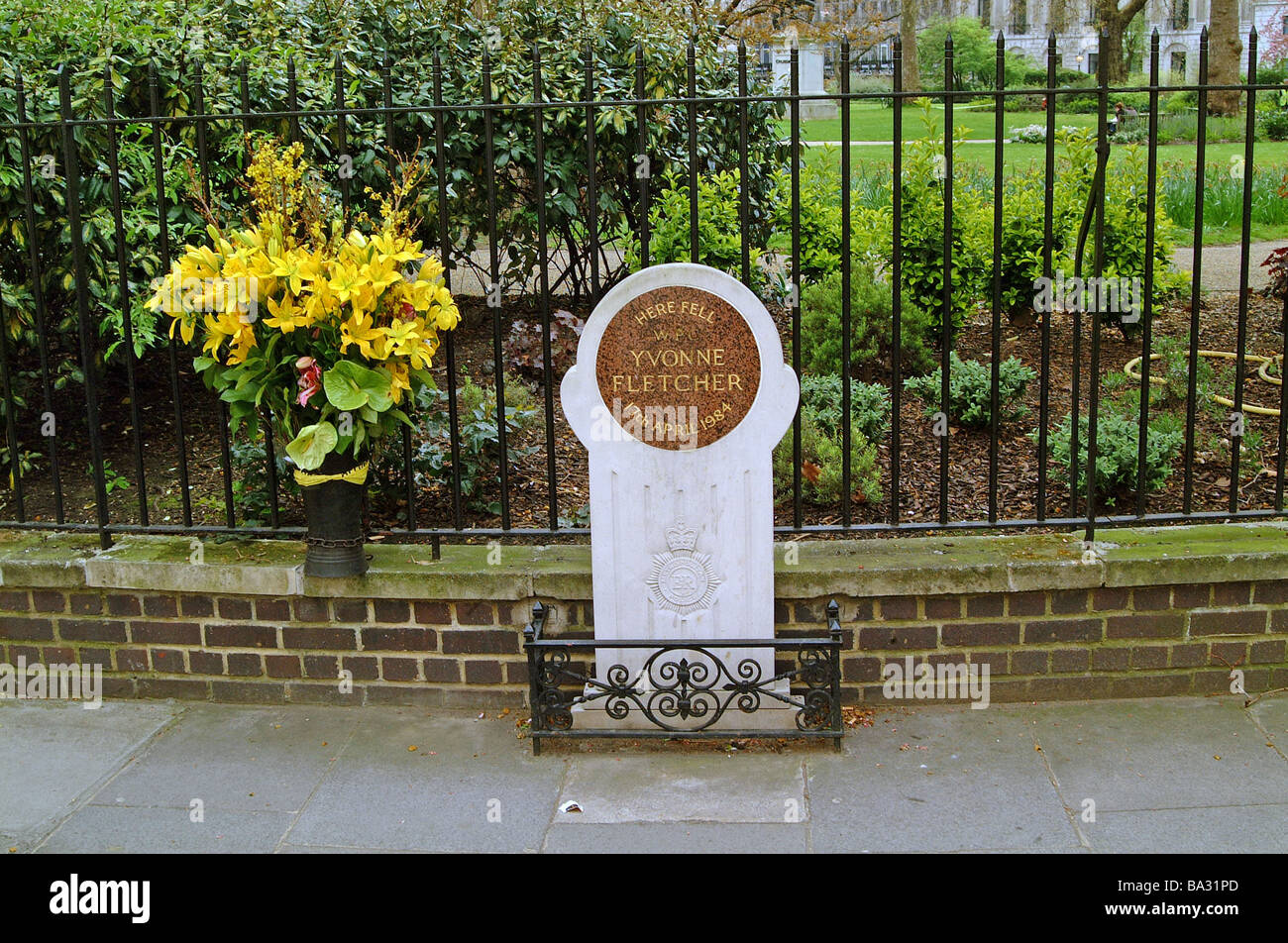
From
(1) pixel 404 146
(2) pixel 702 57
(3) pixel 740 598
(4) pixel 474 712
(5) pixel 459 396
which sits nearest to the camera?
(3) pixel 740 598

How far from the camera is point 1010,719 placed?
4328 mm

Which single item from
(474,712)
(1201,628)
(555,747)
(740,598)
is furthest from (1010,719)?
(474,712)

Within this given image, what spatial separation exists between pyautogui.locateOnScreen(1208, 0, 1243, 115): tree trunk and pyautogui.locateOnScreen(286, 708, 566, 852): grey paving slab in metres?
17.4

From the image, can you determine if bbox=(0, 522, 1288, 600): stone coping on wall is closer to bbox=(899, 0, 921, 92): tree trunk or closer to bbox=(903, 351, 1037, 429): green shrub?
bbox=(903, 351, 1037, 429): green shrub

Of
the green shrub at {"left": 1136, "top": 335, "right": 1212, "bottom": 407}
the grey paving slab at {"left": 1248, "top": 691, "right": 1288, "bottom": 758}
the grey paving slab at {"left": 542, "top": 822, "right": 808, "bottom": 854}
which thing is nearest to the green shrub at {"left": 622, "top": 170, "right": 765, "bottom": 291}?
the green shrub at {"left": 1136, "top": 335, "right": 1212, "bottom": 407}

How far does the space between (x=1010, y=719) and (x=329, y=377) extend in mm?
2565

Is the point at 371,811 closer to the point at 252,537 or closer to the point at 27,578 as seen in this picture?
the point at 252,537

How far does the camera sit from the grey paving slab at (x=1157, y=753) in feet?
12.5

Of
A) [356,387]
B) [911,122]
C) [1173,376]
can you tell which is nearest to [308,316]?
[356,387]

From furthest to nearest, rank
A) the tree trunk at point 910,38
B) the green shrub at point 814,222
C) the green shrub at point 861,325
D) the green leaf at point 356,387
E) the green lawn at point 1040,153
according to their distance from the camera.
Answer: the tree trunk at point 910,38 < the green lawn at point 1040,153 < the green shrub at point 814,222 < the green shrub at point 861,325 < the green leaf at point 356,387

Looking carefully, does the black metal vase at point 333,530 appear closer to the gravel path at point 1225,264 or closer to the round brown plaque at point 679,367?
the round brown plaque at point 679,367

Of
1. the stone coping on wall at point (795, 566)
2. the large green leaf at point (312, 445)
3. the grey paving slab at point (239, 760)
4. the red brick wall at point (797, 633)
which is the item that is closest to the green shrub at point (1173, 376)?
the stone coping on wall at point (795, 566)

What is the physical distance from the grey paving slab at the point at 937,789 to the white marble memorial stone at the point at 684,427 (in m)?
0.49

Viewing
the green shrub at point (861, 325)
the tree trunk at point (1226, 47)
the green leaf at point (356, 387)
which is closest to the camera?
the green leaf at point (356, 387)
